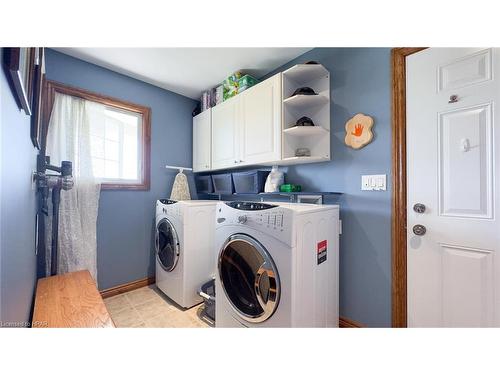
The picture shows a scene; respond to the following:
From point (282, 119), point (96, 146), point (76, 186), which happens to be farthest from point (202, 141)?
point (76, 186)

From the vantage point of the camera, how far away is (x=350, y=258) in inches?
57.0

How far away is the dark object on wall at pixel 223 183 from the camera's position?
2156 mm

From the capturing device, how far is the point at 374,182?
4.41 feet

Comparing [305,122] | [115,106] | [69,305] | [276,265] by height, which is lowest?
[69,305]

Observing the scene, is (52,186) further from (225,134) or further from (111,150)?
(225,134)

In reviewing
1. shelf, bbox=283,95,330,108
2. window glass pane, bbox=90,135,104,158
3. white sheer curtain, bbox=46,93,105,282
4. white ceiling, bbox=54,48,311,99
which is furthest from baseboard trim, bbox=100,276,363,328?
shelf, bbox=283,95,330,108

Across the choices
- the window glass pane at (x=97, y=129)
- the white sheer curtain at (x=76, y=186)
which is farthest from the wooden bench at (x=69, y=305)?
the window glass pane at (x=97, y=129)

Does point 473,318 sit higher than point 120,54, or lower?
lower

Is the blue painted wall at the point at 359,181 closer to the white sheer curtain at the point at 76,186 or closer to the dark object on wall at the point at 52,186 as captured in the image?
the dark object on wall at the point at 52,186

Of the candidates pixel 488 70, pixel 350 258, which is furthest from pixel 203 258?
pixel 488 70

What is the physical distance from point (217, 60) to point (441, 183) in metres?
1.92

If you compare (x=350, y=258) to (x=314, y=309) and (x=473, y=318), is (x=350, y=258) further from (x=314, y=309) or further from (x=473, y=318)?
(x=473, y=318)

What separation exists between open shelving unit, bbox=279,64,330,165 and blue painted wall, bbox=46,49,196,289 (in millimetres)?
1458

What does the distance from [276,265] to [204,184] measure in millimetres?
1691
